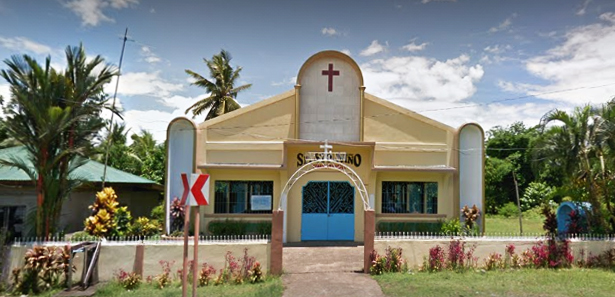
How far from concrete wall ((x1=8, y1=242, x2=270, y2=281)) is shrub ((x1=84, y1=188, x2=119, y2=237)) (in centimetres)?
99

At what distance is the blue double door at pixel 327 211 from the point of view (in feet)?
44.4

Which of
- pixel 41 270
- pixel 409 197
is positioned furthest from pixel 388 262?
pixel 41 270

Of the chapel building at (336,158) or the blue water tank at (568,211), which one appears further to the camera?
the chapel building at (336,158)

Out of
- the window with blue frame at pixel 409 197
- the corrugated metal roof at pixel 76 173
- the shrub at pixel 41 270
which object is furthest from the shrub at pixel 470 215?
the corrugated metal roof at pixel 76 173

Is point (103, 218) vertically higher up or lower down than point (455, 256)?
higher up

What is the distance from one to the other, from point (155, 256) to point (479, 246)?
774 cm

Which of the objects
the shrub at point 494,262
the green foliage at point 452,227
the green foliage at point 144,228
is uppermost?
the green foliage at point 452,227

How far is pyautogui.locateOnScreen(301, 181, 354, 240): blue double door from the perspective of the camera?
13531mm

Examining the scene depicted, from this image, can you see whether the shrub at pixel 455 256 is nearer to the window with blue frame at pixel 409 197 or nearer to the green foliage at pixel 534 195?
the window with blue frame at pixel 409 197

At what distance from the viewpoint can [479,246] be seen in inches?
398

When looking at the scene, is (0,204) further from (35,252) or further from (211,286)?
(211,286)

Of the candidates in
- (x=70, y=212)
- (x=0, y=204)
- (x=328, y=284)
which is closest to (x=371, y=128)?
(x=328, y=284)

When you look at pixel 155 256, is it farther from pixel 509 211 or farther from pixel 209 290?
pixel 509 211

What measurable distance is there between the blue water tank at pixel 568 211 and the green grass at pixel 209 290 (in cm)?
891
